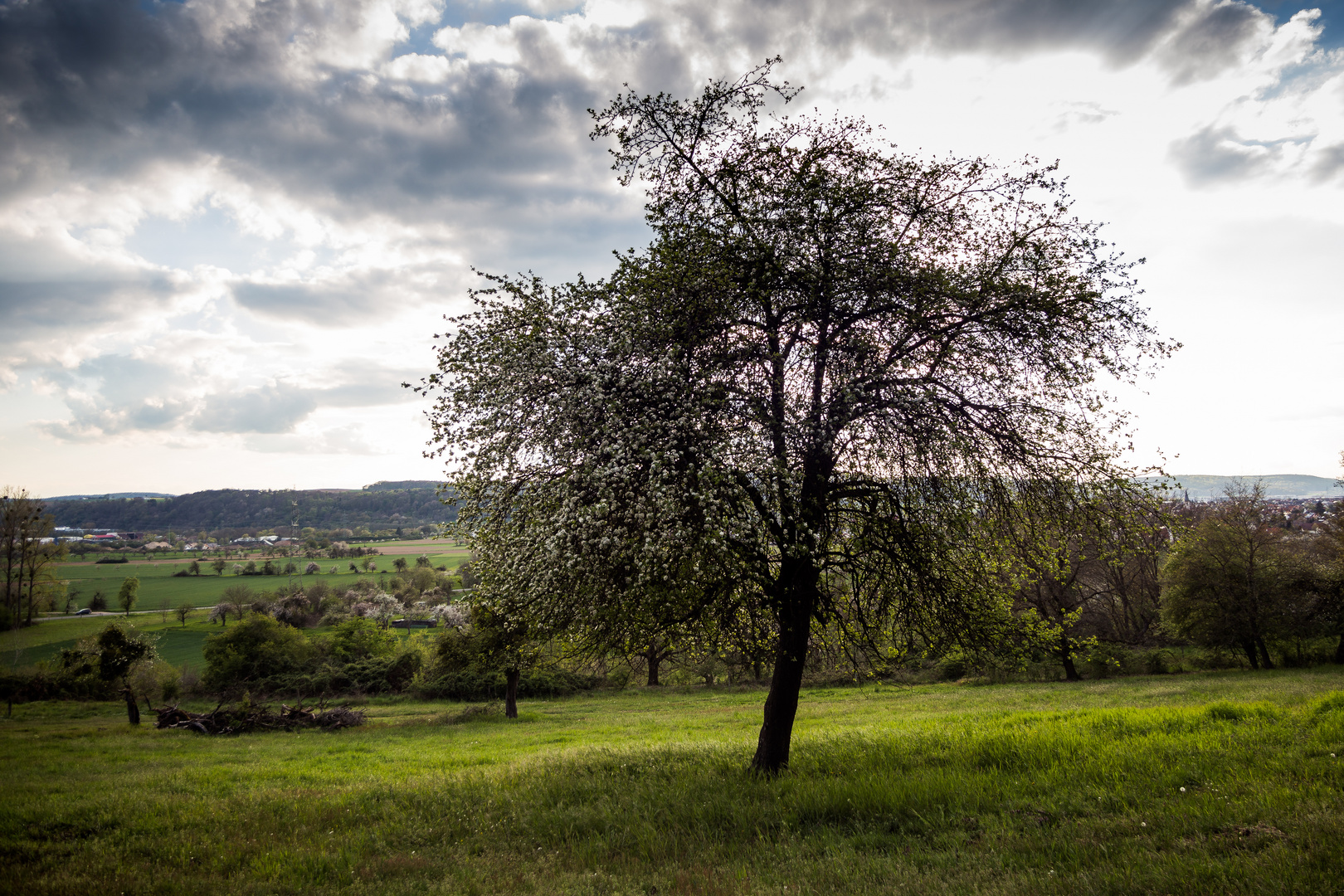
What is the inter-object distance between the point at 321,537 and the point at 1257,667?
205 m

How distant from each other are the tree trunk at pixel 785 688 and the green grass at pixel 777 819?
1.86 feet

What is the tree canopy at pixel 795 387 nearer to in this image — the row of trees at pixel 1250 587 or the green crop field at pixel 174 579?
the row of trees at pixel 1250 587

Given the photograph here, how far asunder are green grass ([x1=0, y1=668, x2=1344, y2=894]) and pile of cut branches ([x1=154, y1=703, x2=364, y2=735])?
1497cm

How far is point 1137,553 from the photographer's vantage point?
37.2 ft

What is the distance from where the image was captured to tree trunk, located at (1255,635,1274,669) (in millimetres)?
36219

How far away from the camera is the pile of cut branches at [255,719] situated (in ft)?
96.8

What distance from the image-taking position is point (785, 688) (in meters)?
11.6

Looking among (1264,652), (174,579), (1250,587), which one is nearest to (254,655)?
(1250,587)

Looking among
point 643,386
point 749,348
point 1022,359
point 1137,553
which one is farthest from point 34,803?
point 1137,553

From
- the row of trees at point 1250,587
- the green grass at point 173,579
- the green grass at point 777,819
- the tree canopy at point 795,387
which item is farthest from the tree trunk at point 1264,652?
the green grass at point 173,579

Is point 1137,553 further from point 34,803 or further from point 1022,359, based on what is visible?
point 34,803

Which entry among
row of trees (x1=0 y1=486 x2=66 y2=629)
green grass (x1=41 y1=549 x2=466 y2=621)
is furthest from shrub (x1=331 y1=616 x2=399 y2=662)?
green grass (x1=41 y1=549 x2=466 y2=621)

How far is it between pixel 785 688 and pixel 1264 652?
4444cm

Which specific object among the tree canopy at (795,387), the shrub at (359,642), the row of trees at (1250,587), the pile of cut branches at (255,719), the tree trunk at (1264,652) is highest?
the tree canopy at (795,387)
